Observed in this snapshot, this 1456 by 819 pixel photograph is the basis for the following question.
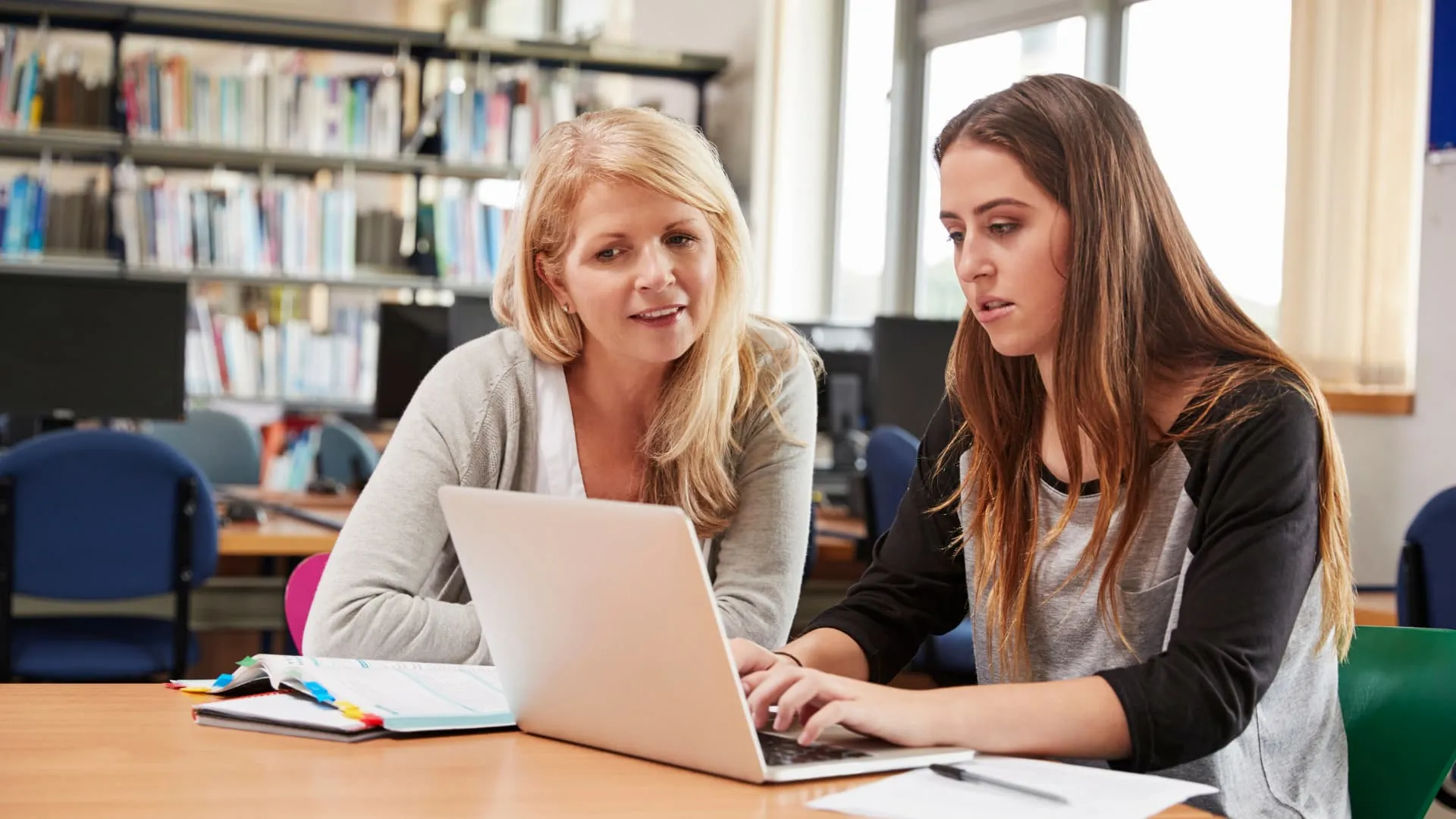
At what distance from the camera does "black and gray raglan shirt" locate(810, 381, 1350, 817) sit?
114cm

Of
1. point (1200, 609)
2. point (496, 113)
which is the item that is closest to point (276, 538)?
point (1200, 609)

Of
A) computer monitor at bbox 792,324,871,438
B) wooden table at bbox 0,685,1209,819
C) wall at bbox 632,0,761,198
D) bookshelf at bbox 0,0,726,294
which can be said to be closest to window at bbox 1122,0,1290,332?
computer monitor at bbox 792,324,871,438

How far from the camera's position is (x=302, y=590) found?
1681 mm

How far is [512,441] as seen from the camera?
1.65 metres

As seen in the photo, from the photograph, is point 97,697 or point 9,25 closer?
point 97,697

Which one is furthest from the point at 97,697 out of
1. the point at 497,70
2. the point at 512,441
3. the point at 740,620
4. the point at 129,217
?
the point at 497,70

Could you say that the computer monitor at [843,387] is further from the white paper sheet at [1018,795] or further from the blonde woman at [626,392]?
the white paper sheet at [1018,795]

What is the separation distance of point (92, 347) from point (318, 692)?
2.88 m

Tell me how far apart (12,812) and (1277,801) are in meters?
1.00

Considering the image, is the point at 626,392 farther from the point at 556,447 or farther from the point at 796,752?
the point at 796,752

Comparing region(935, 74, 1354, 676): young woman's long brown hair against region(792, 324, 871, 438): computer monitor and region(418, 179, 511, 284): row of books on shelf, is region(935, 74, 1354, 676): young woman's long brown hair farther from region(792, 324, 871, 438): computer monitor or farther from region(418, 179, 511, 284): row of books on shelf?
region(418, 179, 511, 284): row of books on shelf

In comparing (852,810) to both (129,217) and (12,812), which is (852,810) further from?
(129,217)

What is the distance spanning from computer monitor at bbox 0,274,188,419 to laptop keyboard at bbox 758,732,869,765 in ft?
10.1

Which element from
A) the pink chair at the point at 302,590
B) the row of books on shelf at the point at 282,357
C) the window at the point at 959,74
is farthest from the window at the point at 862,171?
the pink chair at the point at 302,590
